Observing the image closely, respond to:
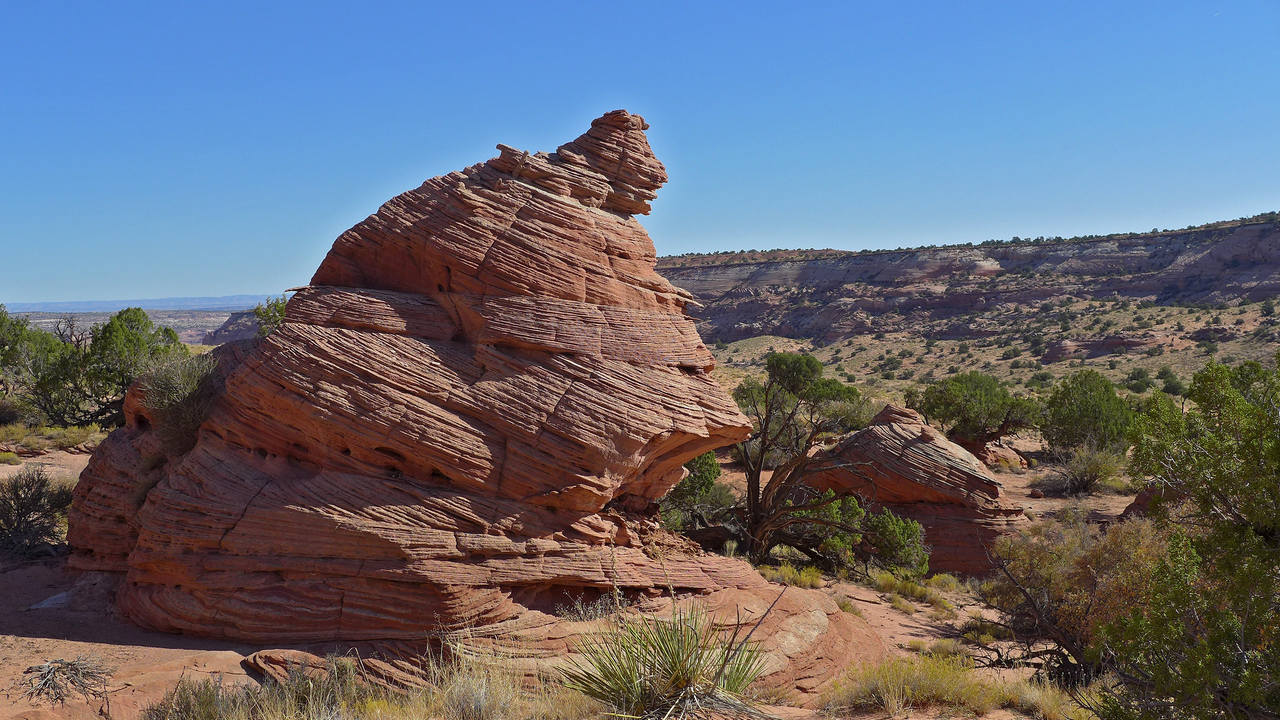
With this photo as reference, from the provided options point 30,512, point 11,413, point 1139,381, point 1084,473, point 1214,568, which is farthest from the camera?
point 1139,381

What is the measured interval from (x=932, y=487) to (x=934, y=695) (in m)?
10.4

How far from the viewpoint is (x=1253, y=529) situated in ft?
16.4

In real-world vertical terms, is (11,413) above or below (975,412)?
below

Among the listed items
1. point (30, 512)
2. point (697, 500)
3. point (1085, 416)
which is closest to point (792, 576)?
point (697, 500)

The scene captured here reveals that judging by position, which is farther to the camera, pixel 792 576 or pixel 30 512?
pixel 792 576

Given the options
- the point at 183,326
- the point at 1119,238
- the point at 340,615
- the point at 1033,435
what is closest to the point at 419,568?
the point at 340,615

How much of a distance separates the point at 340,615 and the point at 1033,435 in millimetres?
29577

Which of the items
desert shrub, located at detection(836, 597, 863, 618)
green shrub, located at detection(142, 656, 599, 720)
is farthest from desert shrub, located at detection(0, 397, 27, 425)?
desert shrub, located at detection(836, 597, 863, 618)

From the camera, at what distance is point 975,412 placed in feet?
87.6

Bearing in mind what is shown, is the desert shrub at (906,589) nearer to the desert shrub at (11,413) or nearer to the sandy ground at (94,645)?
the sandy ground at (94,645)

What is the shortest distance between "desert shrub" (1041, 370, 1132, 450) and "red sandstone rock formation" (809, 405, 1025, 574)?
10.6 metres

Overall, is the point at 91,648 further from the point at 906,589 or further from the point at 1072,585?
the point at 1072,585

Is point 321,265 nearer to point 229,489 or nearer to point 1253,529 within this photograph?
point 229,489

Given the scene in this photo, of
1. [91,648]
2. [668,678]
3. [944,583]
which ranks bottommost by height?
[944,583]
